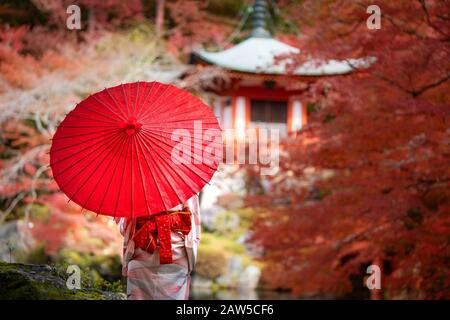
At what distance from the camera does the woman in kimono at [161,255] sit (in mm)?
3467

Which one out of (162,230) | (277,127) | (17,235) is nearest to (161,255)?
(162,230)

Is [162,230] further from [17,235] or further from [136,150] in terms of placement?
[17,235]

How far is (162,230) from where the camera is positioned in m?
3.47

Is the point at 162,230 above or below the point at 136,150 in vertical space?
below

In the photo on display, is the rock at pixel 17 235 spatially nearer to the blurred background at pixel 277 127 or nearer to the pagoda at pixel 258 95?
the blurred background at pixel 277 127

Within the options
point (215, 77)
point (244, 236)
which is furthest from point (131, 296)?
point (215, 77)

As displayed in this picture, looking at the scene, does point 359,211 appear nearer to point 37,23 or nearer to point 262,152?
point 262,152

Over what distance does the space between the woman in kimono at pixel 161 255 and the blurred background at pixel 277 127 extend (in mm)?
429

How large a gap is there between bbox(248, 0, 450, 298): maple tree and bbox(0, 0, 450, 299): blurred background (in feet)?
0.08

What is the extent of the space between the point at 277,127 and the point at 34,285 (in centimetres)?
1404

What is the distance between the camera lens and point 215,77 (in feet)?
54.2

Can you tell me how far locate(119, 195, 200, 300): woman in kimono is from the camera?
347cm

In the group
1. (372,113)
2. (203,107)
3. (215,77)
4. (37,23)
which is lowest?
(203,107)

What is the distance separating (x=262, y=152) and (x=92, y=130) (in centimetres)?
1123
